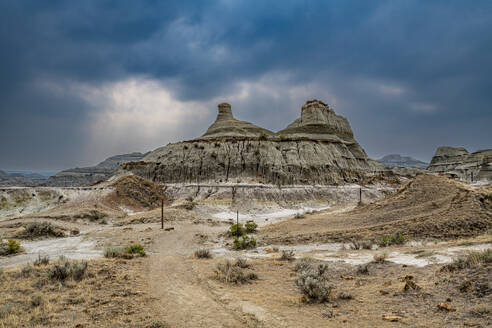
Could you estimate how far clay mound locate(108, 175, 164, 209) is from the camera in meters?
37.6

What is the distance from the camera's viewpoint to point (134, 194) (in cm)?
3969

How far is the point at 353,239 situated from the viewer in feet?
50.3

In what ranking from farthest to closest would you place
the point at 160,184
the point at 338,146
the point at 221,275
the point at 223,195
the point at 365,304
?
the point at 338,146 → the point at 160,184 → the point at 223,195 → the point at 221,275 → the point at 365,304

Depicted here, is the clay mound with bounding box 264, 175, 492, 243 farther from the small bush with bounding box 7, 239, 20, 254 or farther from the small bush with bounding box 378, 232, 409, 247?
the small bush with bounding box 7, 239, 20, 254

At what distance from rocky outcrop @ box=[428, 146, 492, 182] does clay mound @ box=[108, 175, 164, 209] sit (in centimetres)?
7525

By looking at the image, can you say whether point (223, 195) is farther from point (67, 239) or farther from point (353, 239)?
point (353, 239)

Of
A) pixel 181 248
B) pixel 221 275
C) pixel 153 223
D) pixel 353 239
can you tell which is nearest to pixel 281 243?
pixel 353 239

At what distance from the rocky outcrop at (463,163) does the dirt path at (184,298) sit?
263ft

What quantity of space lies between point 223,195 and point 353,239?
28183mm

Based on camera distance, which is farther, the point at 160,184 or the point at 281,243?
the point at 160,184

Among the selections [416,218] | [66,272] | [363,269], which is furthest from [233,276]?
[416,218]

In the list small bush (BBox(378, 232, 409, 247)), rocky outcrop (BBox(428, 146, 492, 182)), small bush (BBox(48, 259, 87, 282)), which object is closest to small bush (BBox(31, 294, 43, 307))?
small bush (BBox(48, 259, 87, 282))

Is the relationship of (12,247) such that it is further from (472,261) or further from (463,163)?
(463,163)

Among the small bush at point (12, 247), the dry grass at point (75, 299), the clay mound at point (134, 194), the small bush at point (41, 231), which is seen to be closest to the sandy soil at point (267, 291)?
the dry grass at point (75, 299)
